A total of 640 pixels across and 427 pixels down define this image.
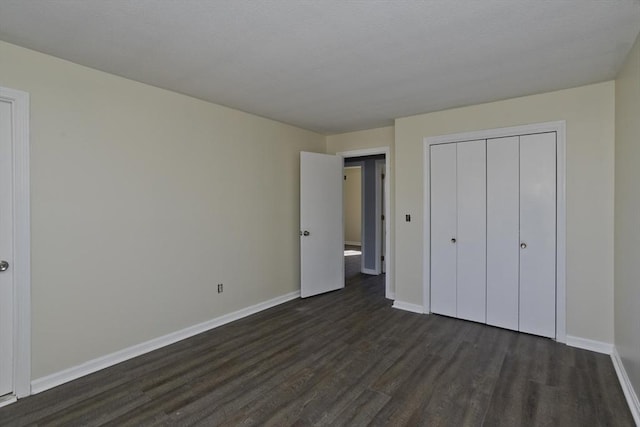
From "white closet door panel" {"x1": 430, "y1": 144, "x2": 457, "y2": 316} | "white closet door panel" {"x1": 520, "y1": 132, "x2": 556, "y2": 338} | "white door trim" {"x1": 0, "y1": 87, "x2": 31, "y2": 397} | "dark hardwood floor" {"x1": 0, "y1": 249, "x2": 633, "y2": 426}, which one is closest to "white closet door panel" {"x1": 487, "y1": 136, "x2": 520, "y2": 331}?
"white closet door panel" {"x1": 520, "y1": 132, "x2": 556, "y2": 338}

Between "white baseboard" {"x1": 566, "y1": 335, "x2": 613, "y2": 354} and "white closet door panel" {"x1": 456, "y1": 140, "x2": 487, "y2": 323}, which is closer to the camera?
"white baseboard" {"x1": 566, "y1": 335, "x2": 613, "y2": 354}

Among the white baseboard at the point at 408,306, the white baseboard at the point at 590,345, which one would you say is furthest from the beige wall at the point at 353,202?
the white baseboard at the point at 590,345

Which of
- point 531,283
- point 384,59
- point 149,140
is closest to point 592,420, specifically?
point 531,283

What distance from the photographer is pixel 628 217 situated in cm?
229

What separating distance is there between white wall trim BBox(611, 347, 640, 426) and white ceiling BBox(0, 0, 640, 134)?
7.63ft

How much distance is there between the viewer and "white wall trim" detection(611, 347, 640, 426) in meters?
1.97

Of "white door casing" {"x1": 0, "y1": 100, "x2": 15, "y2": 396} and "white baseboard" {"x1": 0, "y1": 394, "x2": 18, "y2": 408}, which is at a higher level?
"white door casing" {"x1": 0, "y1": 100, "x2": 15, "y2": 396}

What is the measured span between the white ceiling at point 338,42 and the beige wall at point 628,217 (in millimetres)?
272

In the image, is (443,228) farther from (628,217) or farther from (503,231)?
(628,217)

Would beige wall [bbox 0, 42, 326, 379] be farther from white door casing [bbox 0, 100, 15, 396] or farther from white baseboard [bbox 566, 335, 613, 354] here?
white baseboard [bbox 566, 335, 613, 354]

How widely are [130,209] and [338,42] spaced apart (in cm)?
220

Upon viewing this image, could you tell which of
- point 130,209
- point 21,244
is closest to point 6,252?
point 21,244

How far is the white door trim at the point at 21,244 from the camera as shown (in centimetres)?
217

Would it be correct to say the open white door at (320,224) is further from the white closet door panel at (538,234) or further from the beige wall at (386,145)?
the white closet door panel at (538,234)
